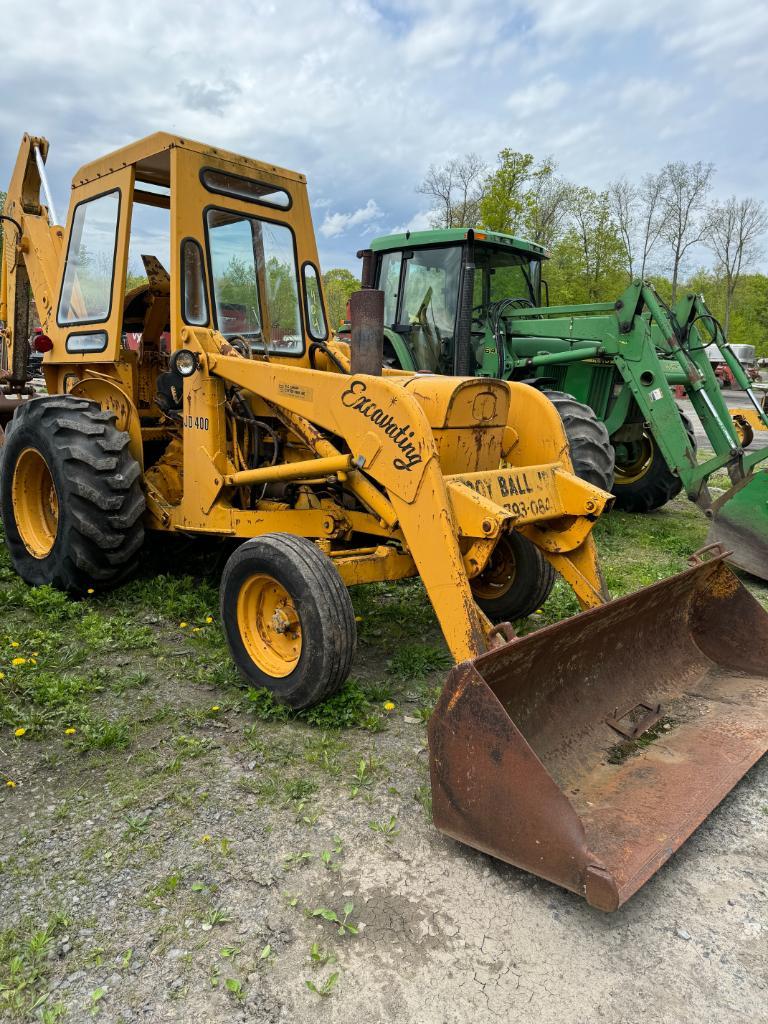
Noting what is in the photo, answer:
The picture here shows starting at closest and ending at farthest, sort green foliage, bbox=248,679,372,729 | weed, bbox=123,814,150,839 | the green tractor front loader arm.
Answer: weed, bbox=123,814,150,839 < green foliage, bbox=248,679,372,729 < the green tractor front loader arm

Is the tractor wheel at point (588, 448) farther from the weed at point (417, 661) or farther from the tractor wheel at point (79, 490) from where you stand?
the tractor wheel at point (79, 490)

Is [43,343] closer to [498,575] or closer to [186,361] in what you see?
[186,361]

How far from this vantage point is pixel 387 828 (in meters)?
2.96

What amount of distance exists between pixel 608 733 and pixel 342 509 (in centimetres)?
189

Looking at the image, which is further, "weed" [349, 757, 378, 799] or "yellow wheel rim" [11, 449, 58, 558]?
"yellow wheel rim" [11, 449, 58, 558]

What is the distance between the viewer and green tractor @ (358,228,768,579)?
22.3ft

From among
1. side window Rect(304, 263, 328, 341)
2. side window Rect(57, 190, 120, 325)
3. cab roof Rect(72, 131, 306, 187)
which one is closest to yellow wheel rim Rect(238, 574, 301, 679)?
side window Rect(304, 263, 328, 341)

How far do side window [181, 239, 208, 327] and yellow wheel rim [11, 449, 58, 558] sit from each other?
1.61 m

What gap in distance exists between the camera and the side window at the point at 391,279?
849 centimetres

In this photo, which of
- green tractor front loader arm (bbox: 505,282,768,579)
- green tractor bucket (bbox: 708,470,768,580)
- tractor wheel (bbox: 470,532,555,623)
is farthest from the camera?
green tractor front loader arm (bbox: 505,282,768,579)

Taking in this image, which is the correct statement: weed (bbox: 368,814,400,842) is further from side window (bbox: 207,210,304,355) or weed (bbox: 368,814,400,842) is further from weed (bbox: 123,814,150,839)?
side window (bbox: 207,210,304,355)

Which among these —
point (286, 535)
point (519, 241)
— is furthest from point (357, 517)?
point (519, 241)

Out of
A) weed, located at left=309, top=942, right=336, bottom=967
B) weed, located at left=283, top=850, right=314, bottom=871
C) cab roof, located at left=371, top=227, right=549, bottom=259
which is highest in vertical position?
cab roof, located at left=371, top=227, right=549, bottom=259

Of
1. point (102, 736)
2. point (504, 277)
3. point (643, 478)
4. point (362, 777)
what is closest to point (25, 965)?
point (102, 736)
